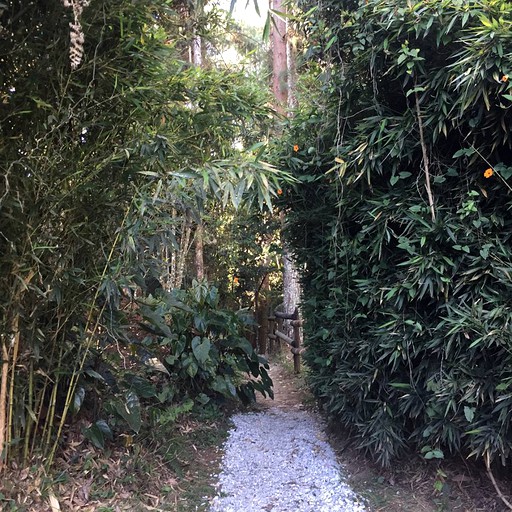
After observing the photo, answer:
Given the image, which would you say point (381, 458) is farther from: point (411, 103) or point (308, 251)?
point (411, 103)

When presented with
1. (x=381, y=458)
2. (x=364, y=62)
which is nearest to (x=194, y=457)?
(x=381, y=458)

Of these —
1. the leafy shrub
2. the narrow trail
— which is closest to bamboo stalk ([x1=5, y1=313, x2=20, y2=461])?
the leafy shrub

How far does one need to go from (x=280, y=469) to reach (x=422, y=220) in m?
1.96

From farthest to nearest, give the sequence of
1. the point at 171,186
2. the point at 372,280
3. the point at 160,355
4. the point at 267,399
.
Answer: the point at 267,399, the point at 160,355, the point at 372,280, the point at 171,186

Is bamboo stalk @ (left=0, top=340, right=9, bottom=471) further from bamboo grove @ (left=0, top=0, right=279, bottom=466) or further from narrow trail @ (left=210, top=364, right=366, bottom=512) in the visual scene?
narrow trail @ (left=210, top=364, right=366, bottom=512)

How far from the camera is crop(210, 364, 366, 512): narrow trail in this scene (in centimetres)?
276

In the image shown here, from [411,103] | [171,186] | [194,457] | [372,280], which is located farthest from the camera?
[194,457]

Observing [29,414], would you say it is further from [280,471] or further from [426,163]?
[426,163]

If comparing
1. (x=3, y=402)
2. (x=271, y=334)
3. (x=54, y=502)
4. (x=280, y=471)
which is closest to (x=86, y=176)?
(x=3, y=402)

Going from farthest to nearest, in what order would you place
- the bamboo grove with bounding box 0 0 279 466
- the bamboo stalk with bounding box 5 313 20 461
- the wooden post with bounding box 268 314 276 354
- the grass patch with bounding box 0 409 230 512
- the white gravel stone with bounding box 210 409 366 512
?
the wooden post with bounding box 268 314 276 354 < the white gravel stone with bounding box 210 409 366 512 < the grass patch with bounding box 0 409 230 512 < the bamboo stalk with bounding box 5 313 20 461 < the bamboo grove with bounding box 0 0 279 466

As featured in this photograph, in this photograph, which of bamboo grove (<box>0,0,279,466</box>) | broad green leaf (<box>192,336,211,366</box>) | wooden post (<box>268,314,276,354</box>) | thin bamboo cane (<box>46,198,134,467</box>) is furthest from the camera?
wooden post (<box>268,314,276,354</box>)

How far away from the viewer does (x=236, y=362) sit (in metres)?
4.21

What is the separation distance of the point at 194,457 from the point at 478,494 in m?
1.85

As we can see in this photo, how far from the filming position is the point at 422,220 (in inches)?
95.9
